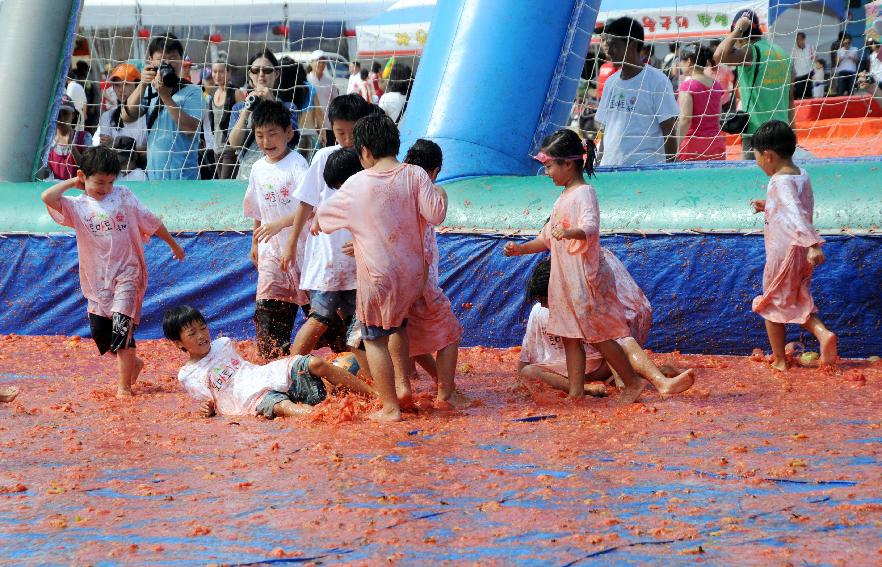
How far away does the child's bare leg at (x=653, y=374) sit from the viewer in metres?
4.98

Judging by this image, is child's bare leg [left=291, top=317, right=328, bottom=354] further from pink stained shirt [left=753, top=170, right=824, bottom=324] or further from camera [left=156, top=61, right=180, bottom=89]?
camera [left=156, top=61, right=180, bottom=89]

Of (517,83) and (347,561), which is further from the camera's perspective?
(517,83)

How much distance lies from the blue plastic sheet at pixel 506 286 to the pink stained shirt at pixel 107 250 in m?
1.31

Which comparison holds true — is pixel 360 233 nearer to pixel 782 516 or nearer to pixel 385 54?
pixel 782 516

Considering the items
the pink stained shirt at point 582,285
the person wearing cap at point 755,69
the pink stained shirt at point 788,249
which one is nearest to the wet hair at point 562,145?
the pink stained shirt at point 582,285

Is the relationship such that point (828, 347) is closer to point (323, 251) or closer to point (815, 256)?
point (815, 256)

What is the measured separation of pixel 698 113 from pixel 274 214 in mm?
4191

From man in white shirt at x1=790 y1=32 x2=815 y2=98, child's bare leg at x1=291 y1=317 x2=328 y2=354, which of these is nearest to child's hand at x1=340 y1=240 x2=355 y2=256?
child's bare leg at x1=291 y1=317 x2=328 y2=354

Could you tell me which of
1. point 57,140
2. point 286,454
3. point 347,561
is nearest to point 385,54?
point 57,140

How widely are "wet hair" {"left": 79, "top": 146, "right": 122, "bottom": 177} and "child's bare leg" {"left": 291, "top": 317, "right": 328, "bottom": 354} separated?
1.29m

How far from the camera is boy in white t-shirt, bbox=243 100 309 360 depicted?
6.00 m

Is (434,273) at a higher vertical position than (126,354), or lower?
Answer: higher

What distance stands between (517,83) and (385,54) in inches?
451

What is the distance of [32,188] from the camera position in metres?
7.72
